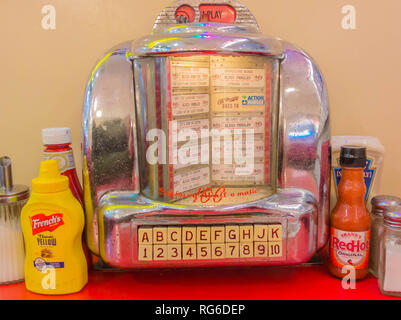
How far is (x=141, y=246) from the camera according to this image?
0.79 m

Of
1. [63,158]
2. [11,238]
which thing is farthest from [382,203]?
[11,238]

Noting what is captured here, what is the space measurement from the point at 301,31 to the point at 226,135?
0.46m

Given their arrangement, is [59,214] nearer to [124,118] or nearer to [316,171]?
[124,118]

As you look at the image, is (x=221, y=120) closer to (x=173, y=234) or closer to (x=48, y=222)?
(x=173, y=234)

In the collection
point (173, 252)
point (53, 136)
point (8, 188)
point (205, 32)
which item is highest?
point (205, 32)

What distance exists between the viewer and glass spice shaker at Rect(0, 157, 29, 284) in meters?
0.87

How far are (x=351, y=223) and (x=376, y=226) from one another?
0.11m

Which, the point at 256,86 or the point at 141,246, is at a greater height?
the point at 256,86

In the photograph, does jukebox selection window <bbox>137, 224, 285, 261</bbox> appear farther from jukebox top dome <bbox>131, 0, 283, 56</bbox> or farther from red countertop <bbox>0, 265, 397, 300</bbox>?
jukebox top dome <bbox>131, 0, 283, 56</bbox>

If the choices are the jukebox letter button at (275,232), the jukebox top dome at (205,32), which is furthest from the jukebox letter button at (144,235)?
the jukebox top dome at (205,32)

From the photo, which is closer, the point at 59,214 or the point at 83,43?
the point at 59,214

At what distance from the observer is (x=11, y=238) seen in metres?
0.87
